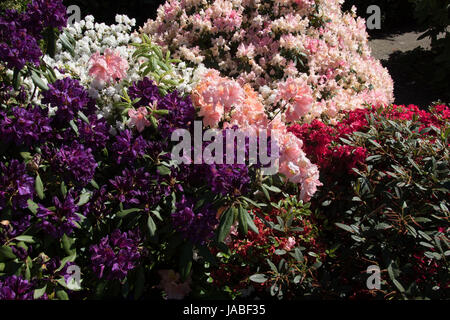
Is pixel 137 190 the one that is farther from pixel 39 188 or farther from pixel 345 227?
pixel 345 227

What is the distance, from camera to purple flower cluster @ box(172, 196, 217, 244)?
189 centimetres

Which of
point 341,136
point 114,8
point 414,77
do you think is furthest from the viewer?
point 114,8

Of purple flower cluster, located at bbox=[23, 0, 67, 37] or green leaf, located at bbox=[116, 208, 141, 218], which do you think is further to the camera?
purple flower cluster, located at bbox=[23, 0, 67, 37]

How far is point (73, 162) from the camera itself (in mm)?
1897

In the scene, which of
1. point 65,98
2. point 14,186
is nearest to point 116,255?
point 14,186

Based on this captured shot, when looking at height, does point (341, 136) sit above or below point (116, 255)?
above

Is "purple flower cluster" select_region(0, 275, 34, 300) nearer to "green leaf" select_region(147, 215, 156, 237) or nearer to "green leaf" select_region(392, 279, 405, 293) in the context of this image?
"green leaf" select_region(147, 215, 156, 237)

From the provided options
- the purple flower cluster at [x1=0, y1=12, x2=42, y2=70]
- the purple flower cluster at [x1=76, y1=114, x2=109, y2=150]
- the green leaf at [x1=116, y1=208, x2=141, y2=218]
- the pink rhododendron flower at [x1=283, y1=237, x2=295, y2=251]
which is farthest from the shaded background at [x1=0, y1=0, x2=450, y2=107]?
the purple flower cluster at [x1=0, y1=12, x2=42, y2=70]

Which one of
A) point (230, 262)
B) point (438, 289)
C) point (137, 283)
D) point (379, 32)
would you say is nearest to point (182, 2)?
point (230, 262)

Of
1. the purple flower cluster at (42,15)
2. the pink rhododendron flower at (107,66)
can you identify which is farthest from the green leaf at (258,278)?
the purple flower cluster at (42,15)

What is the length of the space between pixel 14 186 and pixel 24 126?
28 centimetres

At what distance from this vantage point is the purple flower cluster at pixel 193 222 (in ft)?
6.19

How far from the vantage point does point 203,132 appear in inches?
87.0

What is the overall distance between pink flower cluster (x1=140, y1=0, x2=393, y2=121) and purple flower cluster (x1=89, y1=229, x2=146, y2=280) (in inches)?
73.0
